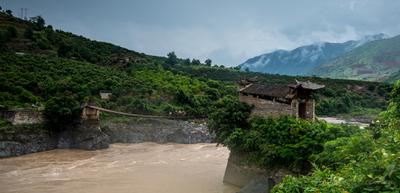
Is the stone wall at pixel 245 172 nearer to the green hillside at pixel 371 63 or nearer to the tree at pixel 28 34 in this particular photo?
the tree at pixel 28 34

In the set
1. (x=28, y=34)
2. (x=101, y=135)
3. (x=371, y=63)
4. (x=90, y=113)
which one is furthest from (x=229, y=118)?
(x=371, y=63)

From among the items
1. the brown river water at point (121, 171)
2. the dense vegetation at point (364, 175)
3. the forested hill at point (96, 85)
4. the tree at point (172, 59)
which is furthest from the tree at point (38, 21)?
the dense vegetation at point (364, 175)

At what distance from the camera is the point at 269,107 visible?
22734 mm

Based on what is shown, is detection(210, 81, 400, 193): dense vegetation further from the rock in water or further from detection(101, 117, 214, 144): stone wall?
detection(101, 117, 214, 144): stone wall

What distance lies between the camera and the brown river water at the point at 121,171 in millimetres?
22780

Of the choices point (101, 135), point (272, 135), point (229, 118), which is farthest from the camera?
point (101, 135)

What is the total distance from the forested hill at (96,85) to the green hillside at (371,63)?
5527 centimetres

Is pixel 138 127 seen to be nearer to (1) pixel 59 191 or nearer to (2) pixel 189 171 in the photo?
(2) pixel 189 171

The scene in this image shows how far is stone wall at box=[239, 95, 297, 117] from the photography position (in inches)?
861

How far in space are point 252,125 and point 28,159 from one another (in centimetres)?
1814

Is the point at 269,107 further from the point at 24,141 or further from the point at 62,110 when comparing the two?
the point at 24,141

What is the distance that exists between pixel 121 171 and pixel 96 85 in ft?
70.9

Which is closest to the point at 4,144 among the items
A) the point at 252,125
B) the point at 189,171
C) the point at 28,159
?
the point at 28,159

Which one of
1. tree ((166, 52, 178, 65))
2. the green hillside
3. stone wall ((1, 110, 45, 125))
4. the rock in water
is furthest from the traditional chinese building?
the green hillside
